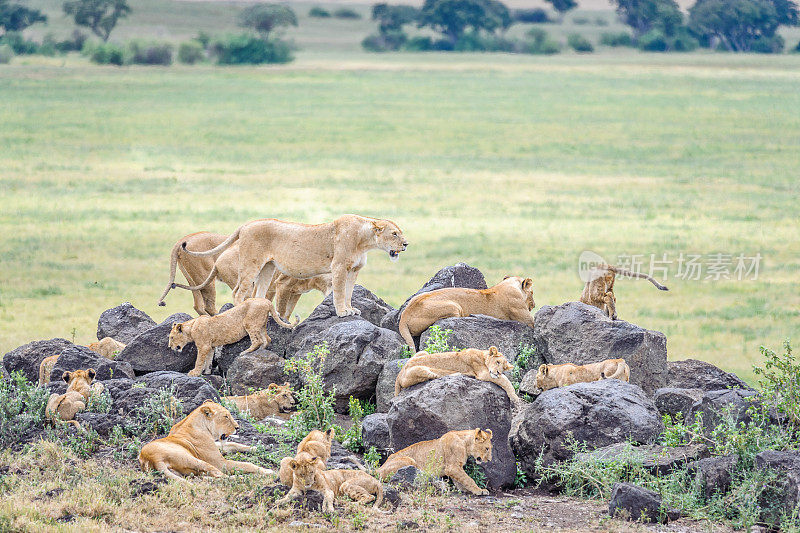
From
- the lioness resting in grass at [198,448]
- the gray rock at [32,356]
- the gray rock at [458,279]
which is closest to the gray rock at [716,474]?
the lioness resting in grass at [198,448]

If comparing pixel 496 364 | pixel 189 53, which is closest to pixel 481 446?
pixel 496 364

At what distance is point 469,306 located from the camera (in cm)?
1223

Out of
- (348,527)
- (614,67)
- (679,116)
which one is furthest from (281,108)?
(348,527)

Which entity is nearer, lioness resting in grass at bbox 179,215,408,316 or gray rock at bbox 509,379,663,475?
gray rock at bbox 509,379,663,475

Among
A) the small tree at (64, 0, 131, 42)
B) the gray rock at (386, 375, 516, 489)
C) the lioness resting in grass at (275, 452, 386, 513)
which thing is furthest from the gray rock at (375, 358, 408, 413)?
the small tree at (64, 0, 131, 42)

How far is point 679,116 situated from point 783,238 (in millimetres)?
36561

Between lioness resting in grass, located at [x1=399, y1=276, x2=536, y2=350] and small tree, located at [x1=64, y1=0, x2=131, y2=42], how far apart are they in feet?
375

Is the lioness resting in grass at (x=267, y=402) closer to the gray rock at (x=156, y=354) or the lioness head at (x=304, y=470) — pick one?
the gray rock at (x=156, y=354)

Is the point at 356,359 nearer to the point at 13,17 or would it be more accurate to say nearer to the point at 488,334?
the point at 488,334

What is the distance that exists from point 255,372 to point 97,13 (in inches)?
4602

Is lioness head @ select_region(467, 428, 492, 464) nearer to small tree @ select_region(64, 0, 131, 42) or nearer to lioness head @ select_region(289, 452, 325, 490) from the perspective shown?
lioness head @ select_region(289, 452, 325, 490)

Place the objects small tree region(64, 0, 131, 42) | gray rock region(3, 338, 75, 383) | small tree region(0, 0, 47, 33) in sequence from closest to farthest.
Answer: gray rock region(3, 338, 75, 383) → small tree region(0, 0, 47, 33) → small tree region(64, 0, 131, 42)

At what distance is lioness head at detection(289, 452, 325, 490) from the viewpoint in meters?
8.73

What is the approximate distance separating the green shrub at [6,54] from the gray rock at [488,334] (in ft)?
280
